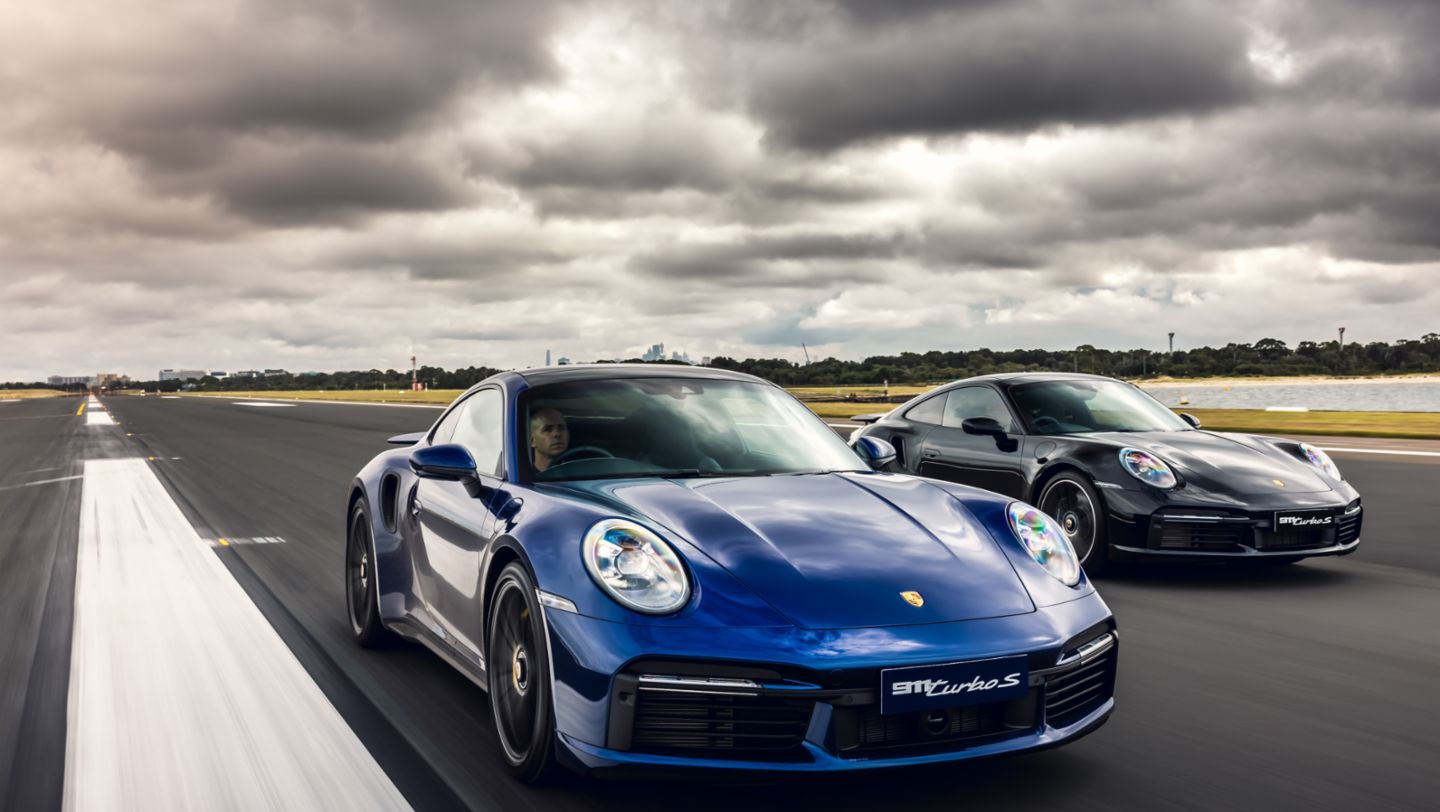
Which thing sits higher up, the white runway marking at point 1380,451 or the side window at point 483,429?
the side window at point 483,429

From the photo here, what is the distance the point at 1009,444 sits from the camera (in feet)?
26.7

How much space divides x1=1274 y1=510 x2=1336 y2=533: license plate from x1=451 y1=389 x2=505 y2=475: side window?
4620mm

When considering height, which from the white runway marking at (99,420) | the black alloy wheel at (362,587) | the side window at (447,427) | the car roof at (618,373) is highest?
the car roof at (618,373)

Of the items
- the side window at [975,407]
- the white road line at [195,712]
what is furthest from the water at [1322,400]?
the white road line at [195,712]

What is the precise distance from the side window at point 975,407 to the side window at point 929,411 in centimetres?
6

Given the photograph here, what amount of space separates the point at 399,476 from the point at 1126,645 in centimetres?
344

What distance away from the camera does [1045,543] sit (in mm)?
3809

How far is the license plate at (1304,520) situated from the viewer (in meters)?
6.74

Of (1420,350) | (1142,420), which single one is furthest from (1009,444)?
(1420,350)

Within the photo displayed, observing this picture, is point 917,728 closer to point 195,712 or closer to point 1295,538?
point 195,712

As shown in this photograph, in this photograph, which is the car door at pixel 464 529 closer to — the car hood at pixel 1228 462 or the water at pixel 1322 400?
the car hood at pixel 1228 462

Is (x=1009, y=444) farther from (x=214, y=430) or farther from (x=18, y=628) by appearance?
(x=214, y=430)

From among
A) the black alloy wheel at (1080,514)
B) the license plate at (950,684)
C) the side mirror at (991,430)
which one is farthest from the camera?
the side mirror at (991,430)

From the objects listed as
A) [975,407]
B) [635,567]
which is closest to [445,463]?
[635,567]
